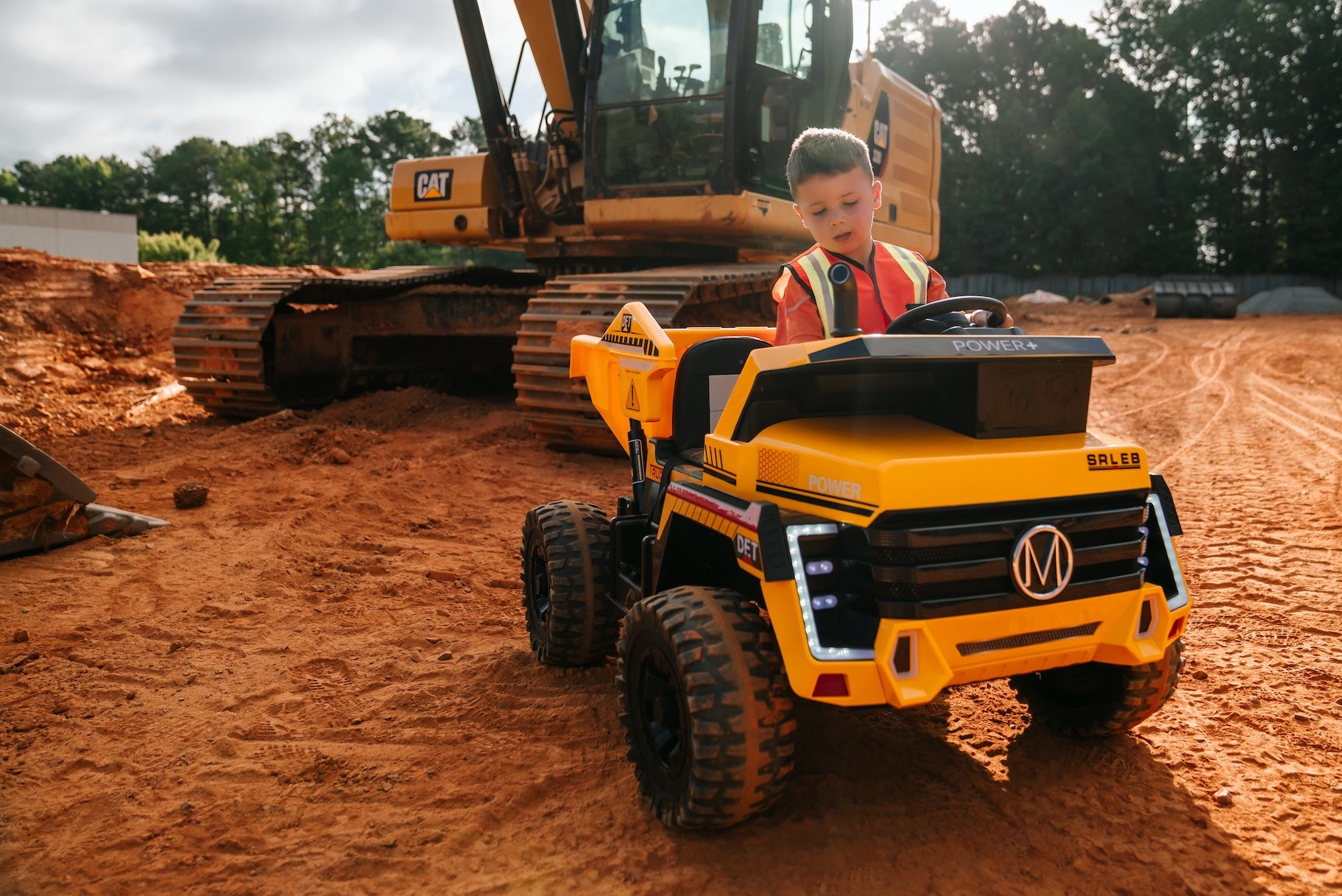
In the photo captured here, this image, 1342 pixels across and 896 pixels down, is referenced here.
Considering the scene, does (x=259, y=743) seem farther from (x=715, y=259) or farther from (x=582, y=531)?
(x=715, y=259)

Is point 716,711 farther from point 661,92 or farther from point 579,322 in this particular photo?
point 661,92

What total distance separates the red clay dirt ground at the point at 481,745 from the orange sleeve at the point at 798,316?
1.17m

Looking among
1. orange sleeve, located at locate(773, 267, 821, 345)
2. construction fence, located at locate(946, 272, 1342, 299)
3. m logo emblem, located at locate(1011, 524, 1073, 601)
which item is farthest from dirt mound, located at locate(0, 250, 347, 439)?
construction fence, located at locate(946, 272, 1342, 299)

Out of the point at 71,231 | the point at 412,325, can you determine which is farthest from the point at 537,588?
the point at 71,231

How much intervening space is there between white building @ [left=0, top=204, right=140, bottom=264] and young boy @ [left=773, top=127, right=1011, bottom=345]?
3358 centimetres


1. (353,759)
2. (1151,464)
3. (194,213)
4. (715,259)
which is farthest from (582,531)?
(194,213)

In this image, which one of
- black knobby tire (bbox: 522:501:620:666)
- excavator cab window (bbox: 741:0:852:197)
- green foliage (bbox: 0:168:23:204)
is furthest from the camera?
green foliage (bbox: 0:168:23:204)

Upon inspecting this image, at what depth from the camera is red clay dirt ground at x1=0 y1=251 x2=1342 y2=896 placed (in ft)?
7.80

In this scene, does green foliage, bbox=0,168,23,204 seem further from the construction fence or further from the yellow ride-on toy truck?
the yellow ride-on toy truck

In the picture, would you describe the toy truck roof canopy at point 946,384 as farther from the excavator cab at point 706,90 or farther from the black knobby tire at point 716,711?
the excavator cab at point 706,90

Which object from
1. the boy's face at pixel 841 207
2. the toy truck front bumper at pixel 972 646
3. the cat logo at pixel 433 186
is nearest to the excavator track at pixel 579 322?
the cat logo at pixel 433 186

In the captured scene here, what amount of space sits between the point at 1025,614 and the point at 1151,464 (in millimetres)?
5445

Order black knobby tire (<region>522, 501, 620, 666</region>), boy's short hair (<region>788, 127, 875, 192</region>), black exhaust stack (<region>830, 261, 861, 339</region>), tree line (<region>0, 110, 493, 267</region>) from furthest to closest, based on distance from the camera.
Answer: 1. tree line (<region>0, 110, 493, 267</region>)
2. black knobby tire (<region>522, 501, 620, 666</region>)
3. boy's short hair (<region>788, 127, 875, 192</region>)
4. black exhaust stack (<region>830, 261, 861, 339</region>)

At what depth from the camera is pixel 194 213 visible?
177 ft
